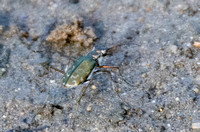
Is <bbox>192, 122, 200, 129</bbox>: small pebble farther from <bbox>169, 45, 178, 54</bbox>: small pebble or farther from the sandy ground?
<bbox>169, 45, 178, 54</bbox>: small pebble

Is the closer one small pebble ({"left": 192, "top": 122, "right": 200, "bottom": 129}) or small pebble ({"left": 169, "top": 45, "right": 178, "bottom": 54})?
small pebble ({"left": 192, "top": 122, "right": 200, "bottom": 129})

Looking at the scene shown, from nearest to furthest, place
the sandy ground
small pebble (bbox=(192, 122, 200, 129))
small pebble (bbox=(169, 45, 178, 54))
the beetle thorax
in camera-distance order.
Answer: small pebble (bbox=(192, 122, 200, 129)) → the sandy ground → the beetle thorax → small pebble (bbox=(169, 45, 178, 54))

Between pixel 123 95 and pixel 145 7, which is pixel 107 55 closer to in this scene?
pixel 123 95

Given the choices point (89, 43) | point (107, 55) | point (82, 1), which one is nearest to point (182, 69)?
point (107, 55)

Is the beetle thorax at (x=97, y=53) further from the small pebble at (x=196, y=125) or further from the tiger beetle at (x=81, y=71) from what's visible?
the small pebble at (x=196, y=125)

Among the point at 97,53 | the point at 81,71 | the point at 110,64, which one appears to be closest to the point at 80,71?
the point at 81,71

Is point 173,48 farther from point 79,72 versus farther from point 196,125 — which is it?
point 79,72

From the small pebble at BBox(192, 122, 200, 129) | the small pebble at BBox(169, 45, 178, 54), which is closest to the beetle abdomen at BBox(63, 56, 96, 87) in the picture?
the small pebble at BBox(169, 45, 178, 54)
